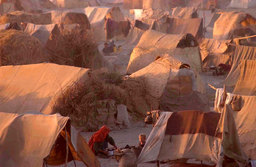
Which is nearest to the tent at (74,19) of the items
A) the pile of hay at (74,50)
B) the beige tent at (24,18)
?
the beige tent at (24,18)

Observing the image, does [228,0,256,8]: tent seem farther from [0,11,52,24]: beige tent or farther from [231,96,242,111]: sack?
[231,96,242,111]: sack

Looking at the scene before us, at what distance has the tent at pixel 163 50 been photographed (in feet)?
64.1

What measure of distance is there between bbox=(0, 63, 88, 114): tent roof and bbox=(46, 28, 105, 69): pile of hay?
446 centimetres

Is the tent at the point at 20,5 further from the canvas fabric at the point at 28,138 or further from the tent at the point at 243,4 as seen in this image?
the canvas fabric at the point at 28,138

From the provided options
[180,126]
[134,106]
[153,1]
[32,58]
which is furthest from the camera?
[153,1]

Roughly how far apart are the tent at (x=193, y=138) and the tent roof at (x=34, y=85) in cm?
486

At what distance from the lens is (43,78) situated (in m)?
14.0

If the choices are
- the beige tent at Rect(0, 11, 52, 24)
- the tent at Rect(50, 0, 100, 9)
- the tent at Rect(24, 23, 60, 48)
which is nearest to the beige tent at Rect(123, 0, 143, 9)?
the tent at Rect(50, 0, 100, 9)

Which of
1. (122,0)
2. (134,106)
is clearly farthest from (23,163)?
(122,0)

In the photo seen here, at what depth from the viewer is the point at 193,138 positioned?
8602 mm

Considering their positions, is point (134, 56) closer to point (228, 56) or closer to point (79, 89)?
point (228, 56)

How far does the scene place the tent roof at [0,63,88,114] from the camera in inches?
525

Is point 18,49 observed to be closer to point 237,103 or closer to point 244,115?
point 237,103

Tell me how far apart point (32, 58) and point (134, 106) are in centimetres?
532
